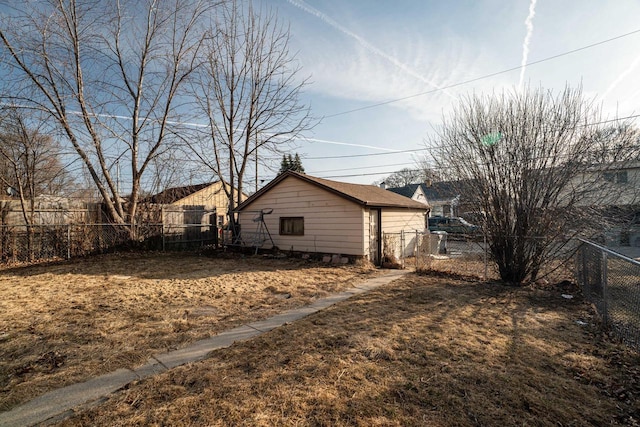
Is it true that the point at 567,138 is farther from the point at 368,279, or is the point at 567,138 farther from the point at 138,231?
the point at 138,231

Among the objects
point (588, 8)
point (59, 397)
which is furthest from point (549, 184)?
point (59, 397)

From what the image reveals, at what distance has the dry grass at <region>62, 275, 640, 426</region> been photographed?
7.82 feet

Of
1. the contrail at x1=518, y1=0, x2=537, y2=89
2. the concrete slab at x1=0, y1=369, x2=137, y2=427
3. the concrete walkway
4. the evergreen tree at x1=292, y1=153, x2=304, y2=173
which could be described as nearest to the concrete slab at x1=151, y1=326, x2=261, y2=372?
the concrete walkway

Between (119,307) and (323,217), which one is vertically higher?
(323,217)

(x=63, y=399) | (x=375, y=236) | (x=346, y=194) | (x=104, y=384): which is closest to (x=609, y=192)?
(x=375, y=236)

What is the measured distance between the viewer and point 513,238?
7.05 meters

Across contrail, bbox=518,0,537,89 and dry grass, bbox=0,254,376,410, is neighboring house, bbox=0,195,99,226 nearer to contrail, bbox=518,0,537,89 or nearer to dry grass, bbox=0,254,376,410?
dry grass, bbox=0,254,376,410

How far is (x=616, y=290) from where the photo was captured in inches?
167

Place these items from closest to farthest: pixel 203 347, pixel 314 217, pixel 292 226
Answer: pixel 203 347 → pixel 314 217 → pixel 292 226

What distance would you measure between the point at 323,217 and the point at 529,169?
6.47 meters

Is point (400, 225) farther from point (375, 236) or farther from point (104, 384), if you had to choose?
point (104, 384)

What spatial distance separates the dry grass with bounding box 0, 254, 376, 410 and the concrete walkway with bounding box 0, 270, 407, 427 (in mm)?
157

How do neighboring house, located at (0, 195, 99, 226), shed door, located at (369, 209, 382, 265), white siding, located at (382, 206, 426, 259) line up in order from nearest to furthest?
neighboring house, located at (0, 195, 99, 226), shed door, located at (369, 209, 382, 265), white siding, located at (382, 206, 426, 259)

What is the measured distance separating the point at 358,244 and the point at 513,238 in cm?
452
